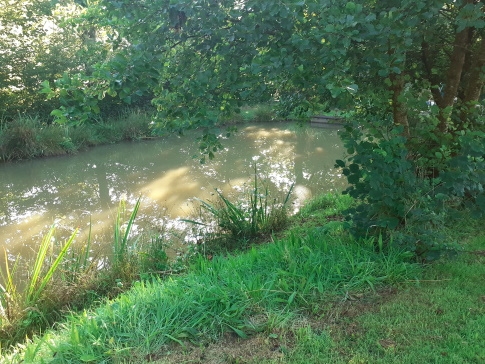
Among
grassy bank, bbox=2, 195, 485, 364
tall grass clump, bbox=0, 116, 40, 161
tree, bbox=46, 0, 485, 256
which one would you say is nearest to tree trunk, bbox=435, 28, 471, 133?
tree, bbox=46, 0, 485, 256

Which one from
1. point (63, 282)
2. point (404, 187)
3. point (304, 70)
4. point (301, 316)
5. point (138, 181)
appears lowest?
point (138, 181)

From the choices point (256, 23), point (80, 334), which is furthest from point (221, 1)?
point (80, 334)

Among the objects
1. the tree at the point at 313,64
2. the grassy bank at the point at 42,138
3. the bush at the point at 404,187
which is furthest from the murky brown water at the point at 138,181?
the bush at the point at 404,187

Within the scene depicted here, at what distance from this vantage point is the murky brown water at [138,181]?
24.1 ft

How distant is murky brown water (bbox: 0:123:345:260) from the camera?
7.35 metres

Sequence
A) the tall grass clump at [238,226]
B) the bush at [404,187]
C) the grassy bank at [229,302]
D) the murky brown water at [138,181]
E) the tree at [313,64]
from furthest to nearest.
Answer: the murky brown water at [138,181] → the tall grass clump at [238,226] → the bush at [404,187] → the tree at [313,64] → the grassy bank at [229,302]

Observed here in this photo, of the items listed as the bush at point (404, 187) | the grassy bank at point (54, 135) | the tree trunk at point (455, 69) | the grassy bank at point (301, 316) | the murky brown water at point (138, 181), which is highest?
the tree trunk at point (455, 69)

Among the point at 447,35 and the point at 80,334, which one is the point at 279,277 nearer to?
the point at 80,334

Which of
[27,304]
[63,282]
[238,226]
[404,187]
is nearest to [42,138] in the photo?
[238,226]

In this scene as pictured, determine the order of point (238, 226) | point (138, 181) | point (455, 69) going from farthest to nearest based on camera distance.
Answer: point (138, 181), point (238, 226), point (455, 69)

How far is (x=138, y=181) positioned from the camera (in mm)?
10492

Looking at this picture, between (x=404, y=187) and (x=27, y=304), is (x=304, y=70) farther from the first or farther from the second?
(x=27, y=304)

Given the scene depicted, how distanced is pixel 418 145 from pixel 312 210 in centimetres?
279

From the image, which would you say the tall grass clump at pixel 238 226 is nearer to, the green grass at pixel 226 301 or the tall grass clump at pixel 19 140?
the green grass at pixel 226 301
